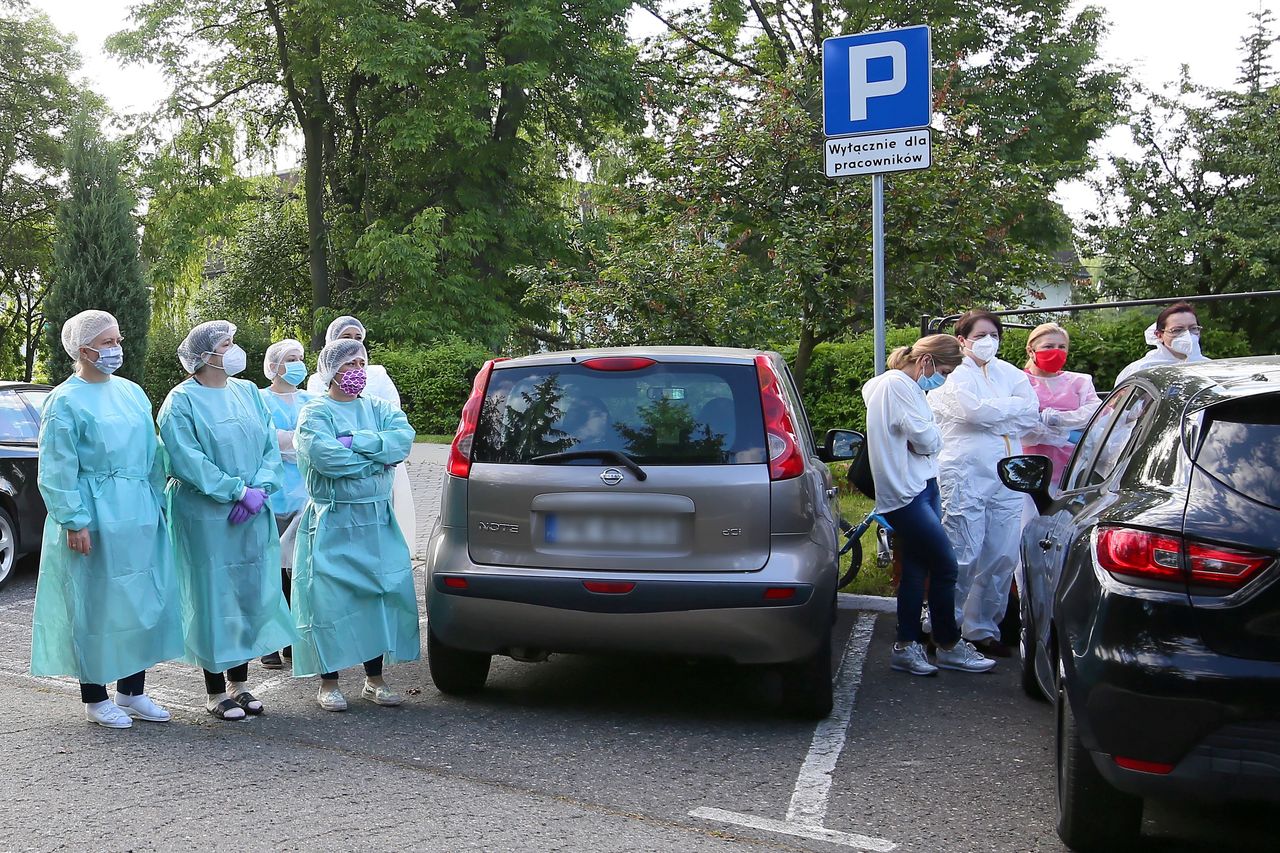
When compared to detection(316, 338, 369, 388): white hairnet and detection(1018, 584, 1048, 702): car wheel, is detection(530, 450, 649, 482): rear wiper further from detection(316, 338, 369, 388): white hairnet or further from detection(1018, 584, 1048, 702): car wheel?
detection(1018, 584, 1048, 702): car wheel

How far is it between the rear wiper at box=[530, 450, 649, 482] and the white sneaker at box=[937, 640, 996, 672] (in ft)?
7.17

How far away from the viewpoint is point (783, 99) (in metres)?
11.2

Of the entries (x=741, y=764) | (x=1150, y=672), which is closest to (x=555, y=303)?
(x=741, y=764)

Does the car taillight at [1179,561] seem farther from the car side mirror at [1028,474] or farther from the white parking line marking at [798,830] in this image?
the car side mirror at [1028,474]

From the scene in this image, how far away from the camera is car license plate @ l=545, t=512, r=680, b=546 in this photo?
509 cm

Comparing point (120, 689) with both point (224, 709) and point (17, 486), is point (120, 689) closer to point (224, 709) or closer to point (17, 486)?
point (224, 709)

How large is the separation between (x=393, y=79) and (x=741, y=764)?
20.5 meters

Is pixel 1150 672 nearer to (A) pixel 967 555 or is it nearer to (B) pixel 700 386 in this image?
(B) pixel 700 386

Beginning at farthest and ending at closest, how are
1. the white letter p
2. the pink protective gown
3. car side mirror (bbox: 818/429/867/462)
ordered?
1. the white letter p
2. the pink protective gown
3. car side mirror (bbox: 818/429/867/462)

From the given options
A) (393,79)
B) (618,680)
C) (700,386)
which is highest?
(393,79)

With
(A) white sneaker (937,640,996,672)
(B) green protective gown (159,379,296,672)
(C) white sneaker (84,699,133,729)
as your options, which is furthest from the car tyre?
(C) white sneaker (84,699,133,729)

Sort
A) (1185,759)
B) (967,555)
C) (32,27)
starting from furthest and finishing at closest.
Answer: (32,27), (967,555), (1185,759)

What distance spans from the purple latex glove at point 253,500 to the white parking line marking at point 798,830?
8.13 feet

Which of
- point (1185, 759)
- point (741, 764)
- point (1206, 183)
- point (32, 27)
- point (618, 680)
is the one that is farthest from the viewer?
point (32, 27)
